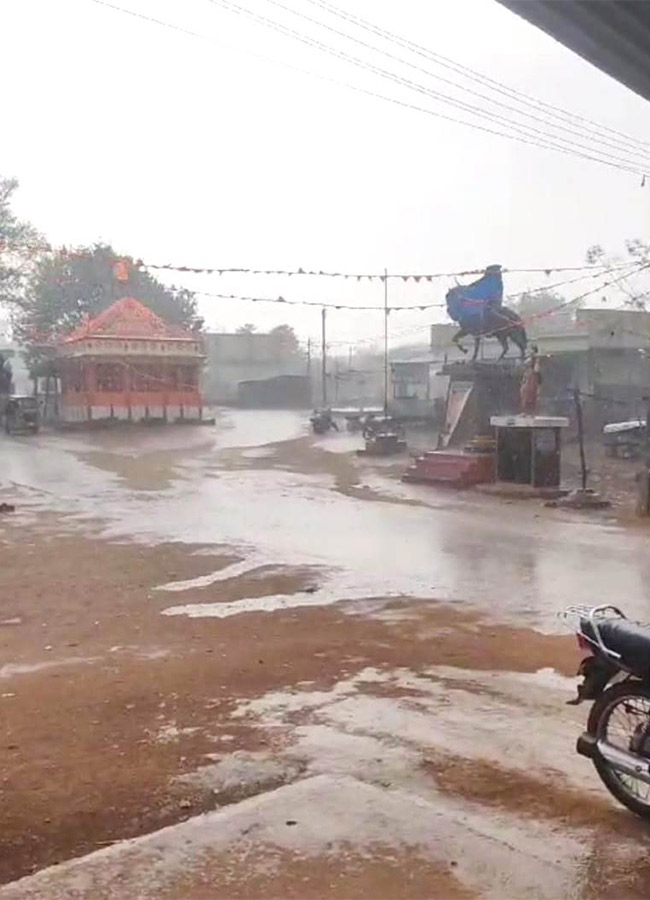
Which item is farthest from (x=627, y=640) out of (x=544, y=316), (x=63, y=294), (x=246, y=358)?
(x=246, y=358)

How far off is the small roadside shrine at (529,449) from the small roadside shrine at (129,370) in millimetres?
24679

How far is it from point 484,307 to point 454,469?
5005mm

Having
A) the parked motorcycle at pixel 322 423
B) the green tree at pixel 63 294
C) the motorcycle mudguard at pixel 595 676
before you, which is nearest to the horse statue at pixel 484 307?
the parked motorcycle at pixel 322 423

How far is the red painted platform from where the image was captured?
20.8 metres

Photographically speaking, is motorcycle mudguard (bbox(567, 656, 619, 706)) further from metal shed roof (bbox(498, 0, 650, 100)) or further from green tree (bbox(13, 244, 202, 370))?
green tree (bbox(13, 244, 202, 370))

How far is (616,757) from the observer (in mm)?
4715

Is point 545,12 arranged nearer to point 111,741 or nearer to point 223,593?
point 111,741

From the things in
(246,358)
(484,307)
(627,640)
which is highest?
→ (246,358)

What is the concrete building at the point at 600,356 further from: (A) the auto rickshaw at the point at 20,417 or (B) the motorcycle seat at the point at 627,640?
(B) the motorcycle seat at the point at 627,640

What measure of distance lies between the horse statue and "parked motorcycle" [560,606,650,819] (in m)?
19.7

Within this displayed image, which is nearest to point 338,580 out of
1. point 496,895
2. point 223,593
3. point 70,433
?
point 223,593

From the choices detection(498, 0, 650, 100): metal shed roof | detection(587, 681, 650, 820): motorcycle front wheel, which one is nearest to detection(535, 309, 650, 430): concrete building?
detection(587, 681, 650, 820): motorcycle front wheel

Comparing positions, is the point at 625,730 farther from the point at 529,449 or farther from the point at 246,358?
the point at 246,358

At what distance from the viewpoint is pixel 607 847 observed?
4.35 m
